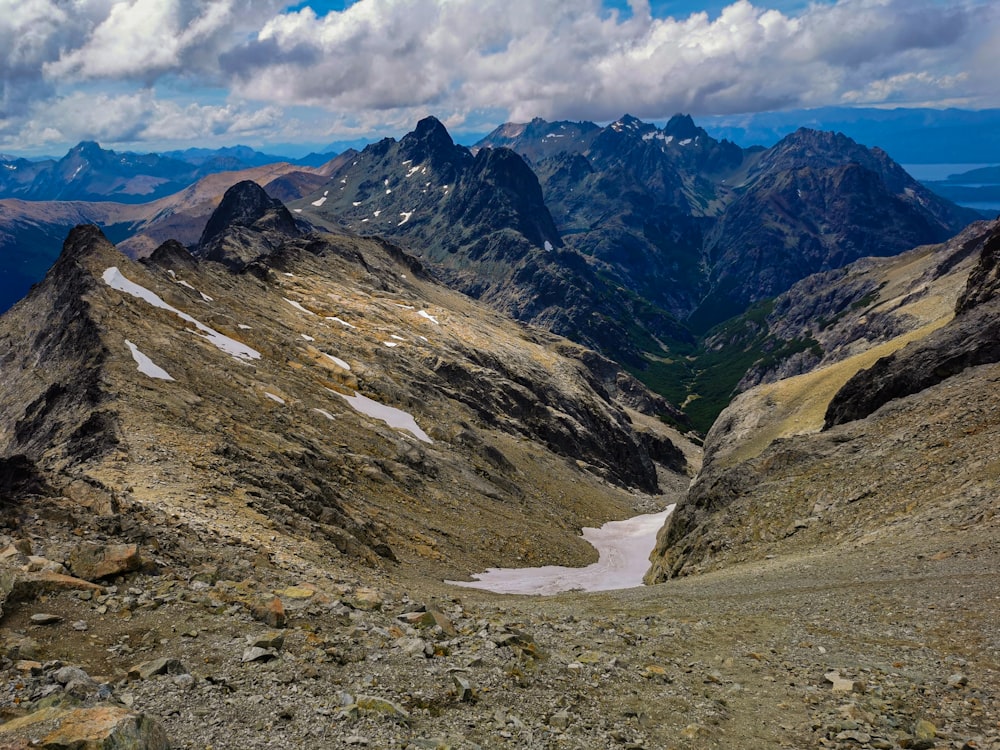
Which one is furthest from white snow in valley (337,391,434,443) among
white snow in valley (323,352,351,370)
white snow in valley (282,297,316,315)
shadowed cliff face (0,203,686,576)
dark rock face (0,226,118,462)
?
white snow in valley (282,297,316,315)

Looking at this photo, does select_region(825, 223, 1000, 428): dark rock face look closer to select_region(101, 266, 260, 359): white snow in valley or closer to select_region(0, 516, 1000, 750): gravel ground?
select_region(0, 516, 1000, 750): gravel ground

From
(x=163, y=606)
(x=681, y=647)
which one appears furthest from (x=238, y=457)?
(x=681, y=647)

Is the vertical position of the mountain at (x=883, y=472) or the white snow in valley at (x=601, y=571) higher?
the mountain at (x=883, y=472)

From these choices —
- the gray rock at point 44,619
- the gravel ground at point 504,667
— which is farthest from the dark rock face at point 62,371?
the gravel ground at point 504,667

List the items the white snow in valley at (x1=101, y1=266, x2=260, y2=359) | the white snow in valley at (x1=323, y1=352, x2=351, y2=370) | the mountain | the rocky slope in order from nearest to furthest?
the rocky slope → the mountain → the white snow in valley at (x1=101, y1=266, x2=260, y2=359) → the white snow in valley at (x1=323, y1=352, x2=351, y2=370)

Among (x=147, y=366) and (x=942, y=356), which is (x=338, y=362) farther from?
(x=942, y=356)

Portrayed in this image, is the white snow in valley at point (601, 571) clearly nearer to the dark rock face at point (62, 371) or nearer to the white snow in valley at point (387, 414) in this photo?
the white snow in valley at point (387, 414)

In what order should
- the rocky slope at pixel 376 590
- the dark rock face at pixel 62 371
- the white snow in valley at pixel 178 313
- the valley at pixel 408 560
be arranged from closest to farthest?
1. the rocky slope at pixel 376 590
2. the valley at pixel 408 560
3. the dark rock face at pixel 62 371
4. the white snow in valley at pixel 178 313

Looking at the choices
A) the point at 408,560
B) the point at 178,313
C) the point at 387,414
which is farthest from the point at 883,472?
the point at 178,313
